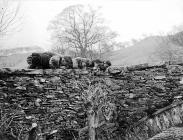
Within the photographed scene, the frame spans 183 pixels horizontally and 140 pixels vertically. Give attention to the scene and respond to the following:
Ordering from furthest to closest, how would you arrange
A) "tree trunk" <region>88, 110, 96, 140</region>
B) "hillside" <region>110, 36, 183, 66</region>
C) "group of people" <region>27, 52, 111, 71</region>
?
"hillside" <region>110, 36, 183, 66</region> → "group of people" <region>27, 52, 111, 71</region> → "tree trunk" <region>88, 110, 96, 140</region>

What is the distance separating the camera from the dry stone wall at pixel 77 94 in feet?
14.8

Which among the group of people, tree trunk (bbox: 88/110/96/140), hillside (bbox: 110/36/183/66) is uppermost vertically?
hillside (bbox: 110/36/183/66)

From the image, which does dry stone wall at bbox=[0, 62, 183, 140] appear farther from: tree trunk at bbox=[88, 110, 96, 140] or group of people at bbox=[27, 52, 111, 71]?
tree trunk at bbox=[88, 110, 96, 140]

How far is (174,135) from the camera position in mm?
4816

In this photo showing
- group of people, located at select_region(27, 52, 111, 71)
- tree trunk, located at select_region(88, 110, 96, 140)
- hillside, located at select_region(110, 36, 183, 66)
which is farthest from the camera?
hillside, located at select_region(110, 36, 183, 66)

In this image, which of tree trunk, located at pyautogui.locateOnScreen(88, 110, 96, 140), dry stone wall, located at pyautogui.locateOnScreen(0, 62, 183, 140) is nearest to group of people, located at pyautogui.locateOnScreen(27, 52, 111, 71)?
dry stone wall, located at pyautogui.locateOnScreen(0, 62, 183, 140)

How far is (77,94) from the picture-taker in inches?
201

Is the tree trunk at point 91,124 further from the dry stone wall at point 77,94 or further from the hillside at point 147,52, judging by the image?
the hillside at point 147,52

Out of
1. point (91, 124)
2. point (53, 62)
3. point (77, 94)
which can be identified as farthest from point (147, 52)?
point (91, 124)

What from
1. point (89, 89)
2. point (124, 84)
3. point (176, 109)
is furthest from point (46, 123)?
point (176, 109)

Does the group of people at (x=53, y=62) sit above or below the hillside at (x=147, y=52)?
below

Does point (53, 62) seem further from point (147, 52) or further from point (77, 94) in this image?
point (147, 52)

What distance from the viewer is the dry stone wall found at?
4.50m

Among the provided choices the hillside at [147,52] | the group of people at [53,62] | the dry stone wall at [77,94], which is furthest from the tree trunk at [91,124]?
the hillside at [147,52]
